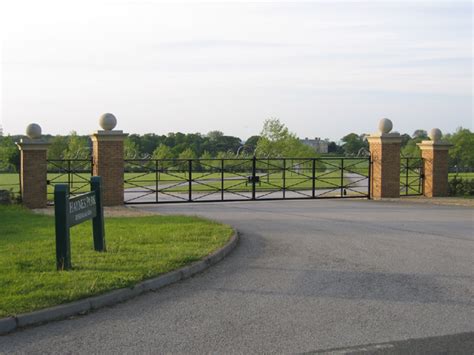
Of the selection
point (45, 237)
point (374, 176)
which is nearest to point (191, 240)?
point (45, 237)

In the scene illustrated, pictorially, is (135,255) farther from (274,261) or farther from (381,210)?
(381,210)

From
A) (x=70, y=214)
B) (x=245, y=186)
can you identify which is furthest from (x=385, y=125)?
(x=70, y=214)

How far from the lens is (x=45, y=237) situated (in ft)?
34.6

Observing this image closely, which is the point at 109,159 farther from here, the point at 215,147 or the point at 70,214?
the point at 215,147

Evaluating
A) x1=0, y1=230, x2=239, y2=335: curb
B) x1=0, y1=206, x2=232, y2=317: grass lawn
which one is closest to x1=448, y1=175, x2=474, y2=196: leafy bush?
x1=0, y1=206, x2=232, y2=317: grass lawn

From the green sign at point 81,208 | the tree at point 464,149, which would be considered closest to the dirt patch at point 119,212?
the green sign at point 81,208

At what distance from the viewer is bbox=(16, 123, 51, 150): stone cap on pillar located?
55.0ft

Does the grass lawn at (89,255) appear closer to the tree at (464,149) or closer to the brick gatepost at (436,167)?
the brick gatepost at (436,167)

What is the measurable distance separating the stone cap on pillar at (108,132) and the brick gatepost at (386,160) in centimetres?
847

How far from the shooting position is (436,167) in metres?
21.2

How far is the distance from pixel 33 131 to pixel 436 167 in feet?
43.7

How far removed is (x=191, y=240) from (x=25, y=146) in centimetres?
855

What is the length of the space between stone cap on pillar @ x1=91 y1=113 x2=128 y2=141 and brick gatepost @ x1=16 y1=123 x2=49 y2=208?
146 cm

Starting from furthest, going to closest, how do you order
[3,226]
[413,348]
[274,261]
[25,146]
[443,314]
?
[25,146] < [3,226] < [274,261] < [443,314] < [413,348]
